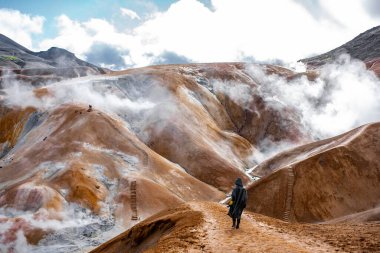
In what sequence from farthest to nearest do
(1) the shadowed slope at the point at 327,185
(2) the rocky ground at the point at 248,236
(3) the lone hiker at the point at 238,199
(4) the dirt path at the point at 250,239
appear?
(1) the shadowed slope at the point at 327,185, (3) the lone hiker at the point at 238,199, (2) the rocky ground at the point at 248,236, (4) the dirt path at the point at 250,239

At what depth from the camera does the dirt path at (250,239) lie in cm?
2017

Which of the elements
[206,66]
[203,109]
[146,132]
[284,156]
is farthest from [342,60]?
[146,132]

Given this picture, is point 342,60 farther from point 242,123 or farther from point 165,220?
point 165,220

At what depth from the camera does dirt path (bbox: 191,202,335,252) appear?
2017 centimetres

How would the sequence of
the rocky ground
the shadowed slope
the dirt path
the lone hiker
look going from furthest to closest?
the shadowed slope
the lone hiker
the rocky ground
the dirt path

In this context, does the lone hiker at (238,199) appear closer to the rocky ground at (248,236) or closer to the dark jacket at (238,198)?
the dark jacket at (238,198)

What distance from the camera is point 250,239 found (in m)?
21.8

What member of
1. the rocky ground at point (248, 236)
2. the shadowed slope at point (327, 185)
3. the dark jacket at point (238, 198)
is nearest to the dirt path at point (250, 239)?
the rocky ground at point (248, 236)

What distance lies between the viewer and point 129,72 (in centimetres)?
11188

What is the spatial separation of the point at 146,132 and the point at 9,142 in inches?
Result: 1052

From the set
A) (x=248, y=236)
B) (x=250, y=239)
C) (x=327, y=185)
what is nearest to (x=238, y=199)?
(x=248, y=236)

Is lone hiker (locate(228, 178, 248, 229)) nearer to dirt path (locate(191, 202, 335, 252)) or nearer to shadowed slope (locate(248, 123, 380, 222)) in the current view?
dirt path (locate(191, 202, 335, 252))

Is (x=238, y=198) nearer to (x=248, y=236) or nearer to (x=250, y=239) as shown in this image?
(x=248, y=236)

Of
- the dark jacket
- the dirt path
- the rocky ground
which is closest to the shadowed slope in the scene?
the rocky ground
